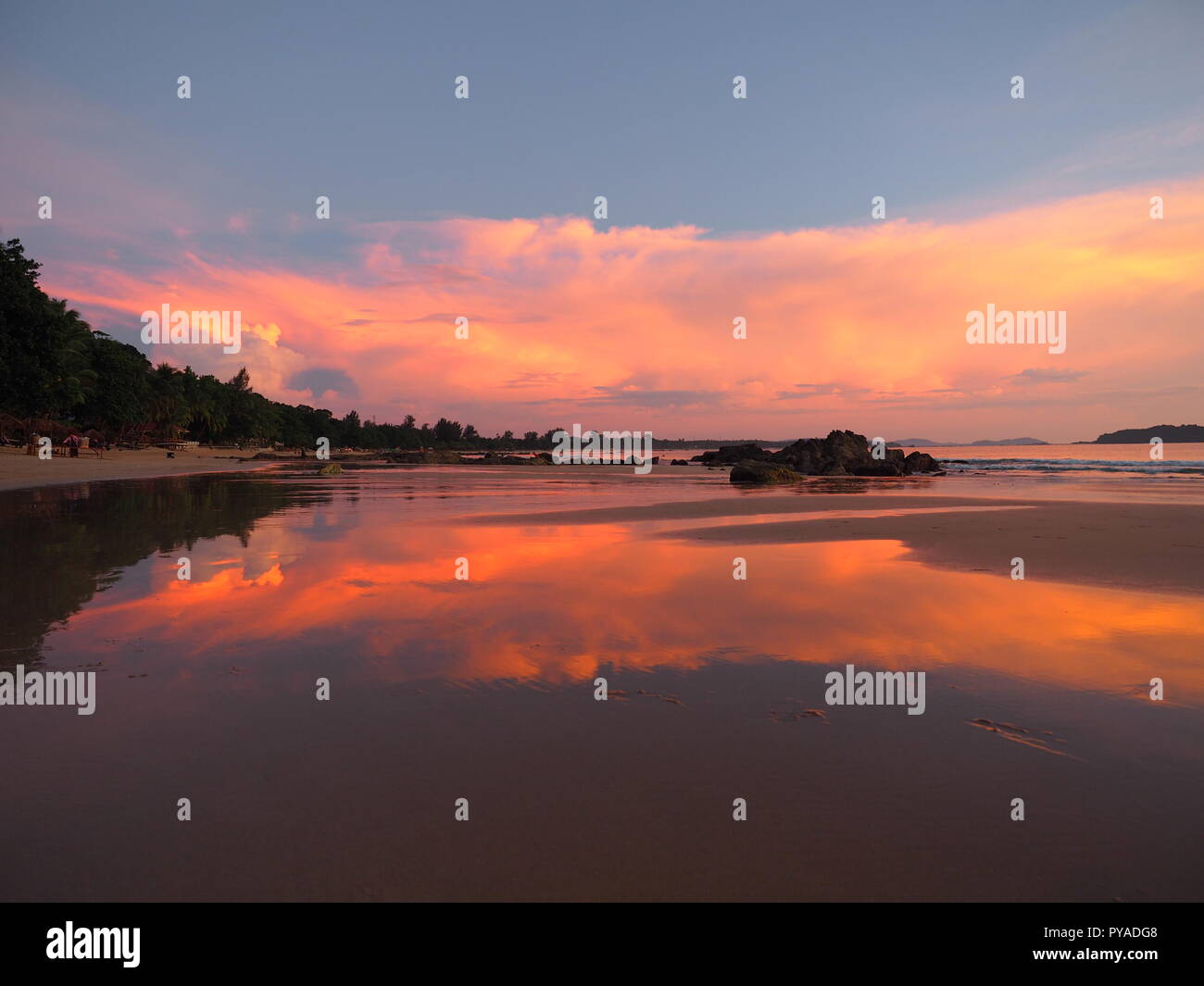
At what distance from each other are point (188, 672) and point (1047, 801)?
243 inches

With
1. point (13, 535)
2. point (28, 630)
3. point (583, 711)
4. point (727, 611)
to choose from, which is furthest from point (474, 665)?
point (13, 535)

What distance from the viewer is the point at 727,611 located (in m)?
8.23

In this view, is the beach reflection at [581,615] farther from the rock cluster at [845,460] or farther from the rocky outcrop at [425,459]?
the rocky outcrop at [425,459]

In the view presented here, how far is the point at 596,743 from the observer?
446cm

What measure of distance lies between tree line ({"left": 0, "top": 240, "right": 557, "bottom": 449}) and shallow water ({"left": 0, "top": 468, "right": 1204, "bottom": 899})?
115 ft

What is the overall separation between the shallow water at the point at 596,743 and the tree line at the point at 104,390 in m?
35.0

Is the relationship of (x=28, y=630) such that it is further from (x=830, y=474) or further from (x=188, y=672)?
(x=830, y=474)

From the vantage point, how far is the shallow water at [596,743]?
10.3 ft

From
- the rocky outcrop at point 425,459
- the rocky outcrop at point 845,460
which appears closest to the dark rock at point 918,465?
the rocky outcrop at point 845,460

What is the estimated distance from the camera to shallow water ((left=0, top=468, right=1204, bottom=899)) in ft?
10.3

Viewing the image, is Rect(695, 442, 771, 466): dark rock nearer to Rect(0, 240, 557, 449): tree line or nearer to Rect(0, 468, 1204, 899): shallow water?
Rect(0, 240, 557, 449): tree line

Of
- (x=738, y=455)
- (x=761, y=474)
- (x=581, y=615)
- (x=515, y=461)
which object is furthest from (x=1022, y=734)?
(x=515, y=461)
